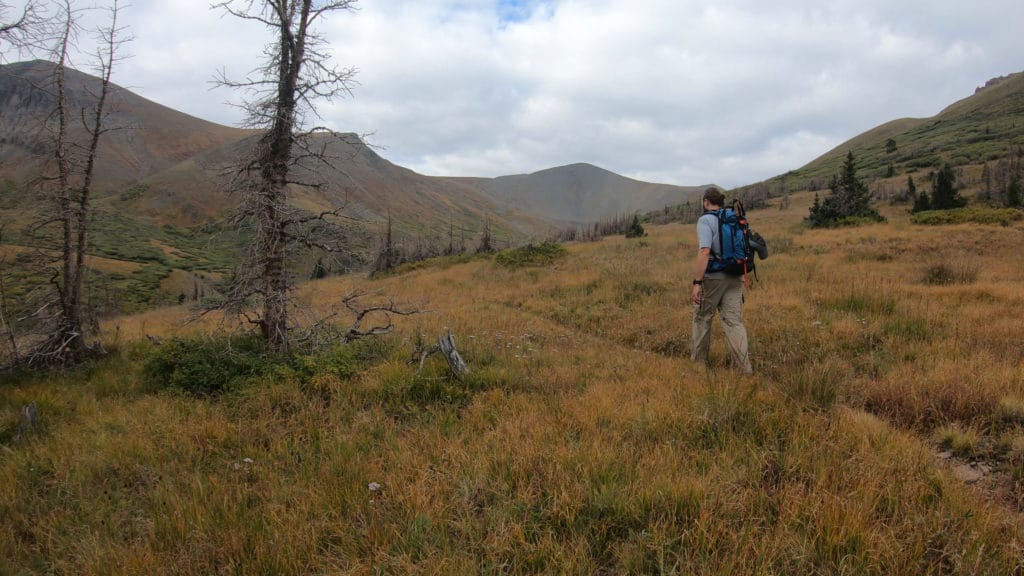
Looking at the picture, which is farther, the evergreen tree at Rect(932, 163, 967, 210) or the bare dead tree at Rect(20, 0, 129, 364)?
the evergreen tree at Rect(932, 163, 967, 210)

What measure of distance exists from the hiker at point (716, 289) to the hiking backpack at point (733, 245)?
0.05 m

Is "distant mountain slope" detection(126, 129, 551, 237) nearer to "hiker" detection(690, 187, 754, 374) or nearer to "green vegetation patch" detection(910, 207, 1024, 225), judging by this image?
"hiker" detection(690, 187, 754, 374)

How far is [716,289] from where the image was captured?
19.4 ft

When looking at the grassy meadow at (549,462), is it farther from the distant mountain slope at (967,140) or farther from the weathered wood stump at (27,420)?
the distant mountain slope at (967,140)

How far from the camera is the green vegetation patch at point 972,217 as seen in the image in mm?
18594

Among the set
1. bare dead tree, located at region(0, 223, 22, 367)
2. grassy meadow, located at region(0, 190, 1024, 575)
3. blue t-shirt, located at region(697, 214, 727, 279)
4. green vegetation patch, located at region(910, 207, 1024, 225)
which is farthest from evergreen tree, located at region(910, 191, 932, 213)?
bare dead tree, located at region(0, 223, 22, 367)

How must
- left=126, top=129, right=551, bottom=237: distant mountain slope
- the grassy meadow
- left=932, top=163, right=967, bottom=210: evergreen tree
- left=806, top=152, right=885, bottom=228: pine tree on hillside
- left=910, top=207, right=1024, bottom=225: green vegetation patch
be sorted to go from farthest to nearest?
left=806, top=152, right=885, bottom=228: pine tree on hillside → left=932, top=163, right=967, bottom=210: evergreen tree → left=910, top=207, right=1024, bottom=225: green vegetation patch → left=126, top=129, right=551, bottom=237: distant mountain slope → the grassy meadow

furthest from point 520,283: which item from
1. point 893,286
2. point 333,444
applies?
point 333,444

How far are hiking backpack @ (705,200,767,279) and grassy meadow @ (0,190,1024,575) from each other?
4.45 ft

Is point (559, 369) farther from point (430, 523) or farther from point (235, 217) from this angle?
point (235, 217)

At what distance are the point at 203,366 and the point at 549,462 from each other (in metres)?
5.27

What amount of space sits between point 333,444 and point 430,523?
5.29ft

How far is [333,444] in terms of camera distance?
378cm

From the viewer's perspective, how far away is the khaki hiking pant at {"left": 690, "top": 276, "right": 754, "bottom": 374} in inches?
224
